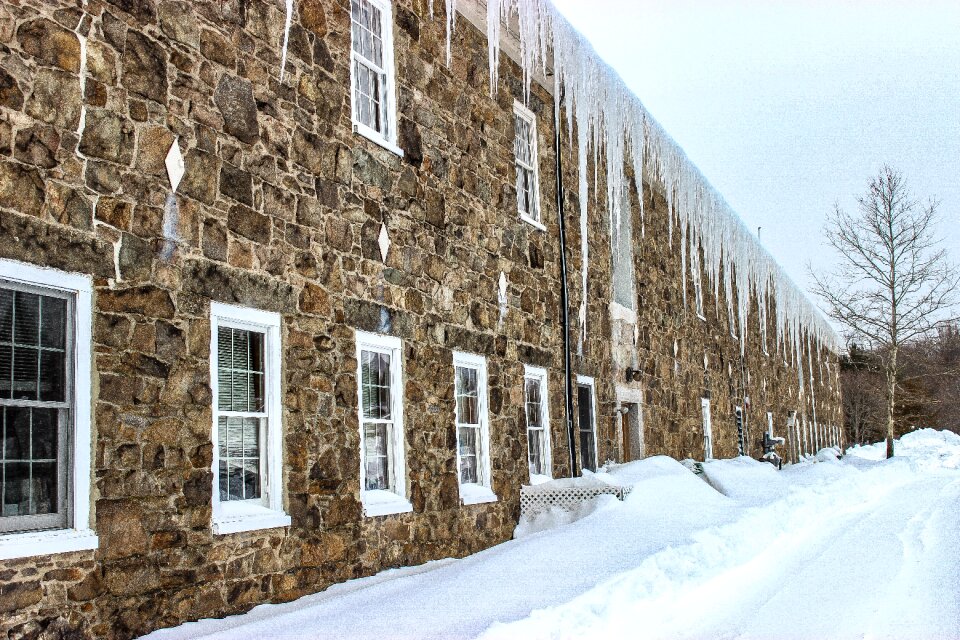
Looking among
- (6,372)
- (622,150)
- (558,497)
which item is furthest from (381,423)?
(622,150)

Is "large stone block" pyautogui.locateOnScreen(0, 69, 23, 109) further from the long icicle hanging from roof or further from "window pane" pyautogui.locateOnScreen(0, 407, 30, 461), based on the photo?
the long icicle hanging from roof

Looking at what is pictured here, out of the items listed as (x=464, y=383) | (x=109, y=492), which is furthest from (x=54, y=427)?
(x=464, y=383)

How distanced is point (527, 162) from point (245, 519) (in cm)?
684

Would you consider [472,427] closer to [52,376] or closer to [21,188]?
[52,376]

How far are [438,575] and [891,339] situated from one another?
24.0 m

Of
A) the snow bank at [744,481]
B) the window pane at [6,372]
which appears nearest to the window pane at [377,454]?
the window pane at [6,372]

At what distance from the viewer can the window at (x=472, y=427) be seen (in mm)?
9680

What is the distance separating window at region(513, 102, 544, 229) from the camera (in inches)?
462

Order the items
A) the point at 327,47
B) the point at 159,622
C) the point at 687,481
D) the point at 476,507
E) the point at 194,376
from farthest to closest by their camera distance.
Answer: the point at 687,481 < the point at 476,507 < the point at 327,47 < the point at 194,376 < the point at 159,622

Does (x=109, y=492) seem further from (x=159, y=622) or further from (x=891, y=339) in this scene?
(x=891, y=339)

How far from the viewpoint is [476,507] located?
9695mm

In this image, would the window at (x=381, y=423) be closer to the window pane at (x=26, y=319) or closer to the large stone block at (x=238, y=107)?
the large stone block at (x=238, y=107)

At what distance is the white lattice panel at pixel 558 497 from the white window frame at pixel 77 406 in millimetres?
6117

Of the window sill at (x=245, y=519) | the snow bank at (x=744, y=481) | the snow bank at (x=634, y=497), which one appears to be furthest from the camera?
the snow bank at (x=744, y=481)
